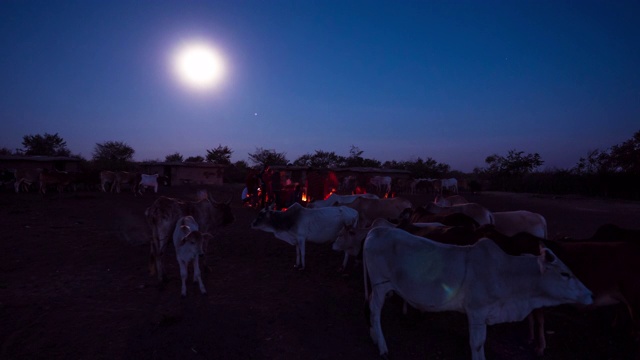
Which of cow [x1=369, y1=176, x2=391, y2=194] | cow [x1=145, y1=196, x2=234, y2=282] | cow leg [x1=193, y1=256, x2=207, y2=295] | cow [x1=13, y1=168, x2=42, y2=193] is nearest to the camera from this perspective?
cow leg [x1=193, y1=256, x2=207, y2=295]

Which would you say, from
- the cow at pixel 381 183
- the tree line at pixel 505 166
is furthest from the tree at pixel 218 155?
the cow at pixel 381 183

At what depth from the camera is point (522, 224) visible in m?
7.84

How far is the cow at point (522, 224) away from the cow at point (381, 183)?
1054 inches

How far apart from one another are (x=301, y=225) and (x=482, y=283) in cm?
496

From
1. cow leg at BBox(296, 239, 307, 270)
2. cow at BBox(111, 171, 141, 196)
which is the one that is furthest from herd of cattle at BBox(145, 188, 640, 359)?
cow at BBox(111, 171, 141, 196)

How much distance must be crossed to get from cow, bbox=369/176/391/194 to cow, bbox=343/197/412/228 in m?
23.8

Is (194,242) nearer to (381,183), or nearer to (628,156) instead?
(381,183)

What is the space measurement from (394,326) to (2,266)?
309 inches

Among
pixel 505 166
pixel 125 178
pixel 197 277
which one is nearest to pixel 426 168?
pixel 505 166

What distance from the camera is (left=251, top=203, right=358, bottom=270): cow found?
8422mm

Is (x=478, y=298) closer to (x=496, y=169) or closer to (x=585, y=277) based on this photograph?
(x=585, y=277)

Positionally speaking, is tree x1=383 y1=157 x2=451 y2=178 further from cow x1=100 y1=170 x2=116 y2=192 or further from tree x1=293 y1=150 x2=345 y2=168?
cow x1=100 y1=170 x2=116 y2=192

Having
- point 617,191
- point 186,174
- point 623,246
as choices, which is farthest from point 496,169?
point 623,246

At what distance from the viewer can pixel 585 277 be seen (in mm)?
4566
